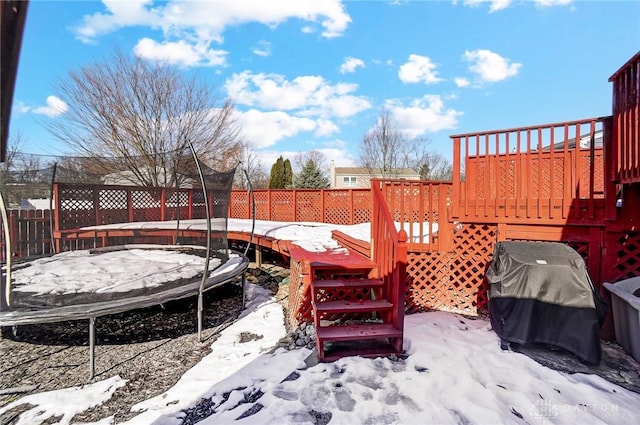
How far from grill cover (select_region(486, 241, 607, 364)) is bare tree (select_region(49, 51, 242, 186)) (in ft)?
29.8

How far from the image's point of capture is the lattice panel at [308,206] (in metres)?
9.69

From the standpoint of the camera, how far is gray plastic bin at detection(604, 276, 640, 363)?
263 centimetres

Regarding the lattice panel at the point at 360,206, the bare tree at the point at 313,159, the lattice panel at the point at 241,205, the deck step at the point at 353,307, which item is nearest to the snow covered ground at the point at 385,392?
the deck step at the point at 353,307

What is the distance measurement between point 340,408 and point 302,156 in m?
32.4

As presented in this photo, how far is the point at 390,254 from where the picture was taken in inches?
112

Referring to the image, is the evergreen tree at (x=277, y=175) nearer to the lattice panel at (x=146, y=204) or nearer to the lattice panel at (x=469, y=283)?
the lattice panel at (x=146, y=204)

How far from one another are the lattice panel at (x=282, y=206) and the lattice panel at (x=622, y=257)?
25.8 ft

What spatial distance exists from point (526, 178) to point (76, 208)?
8.01 metres

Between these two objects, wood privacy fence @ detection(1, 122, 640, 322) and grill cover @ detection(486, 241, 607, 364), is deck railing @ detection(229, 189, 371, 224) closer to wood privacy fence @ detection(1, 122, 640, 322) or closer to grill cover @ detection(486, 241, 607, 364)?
wood privacy fence @ detection(1, 122, 640, 322)

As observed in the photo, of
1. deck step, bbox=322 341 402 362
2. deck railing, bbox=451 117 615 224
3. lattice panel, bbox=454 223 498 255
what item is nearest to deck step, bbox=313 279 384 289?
deck step, bbox=322 341 402 362

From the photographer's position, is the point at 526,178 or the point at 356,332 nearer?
the point at 356,332

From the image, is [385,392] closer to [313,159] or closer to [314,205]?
[314,205]

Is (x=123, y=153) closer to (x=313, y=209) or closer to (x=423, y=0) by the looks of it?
(x=313, y=209)

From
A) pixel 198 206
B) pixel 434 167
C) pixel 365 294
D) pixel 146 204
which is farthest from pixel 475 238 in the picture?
pixel 434 167
